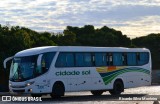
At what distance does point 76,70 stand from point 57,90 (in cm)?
223

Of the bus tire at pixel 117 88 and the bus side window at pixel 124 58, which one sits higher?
the bus side window at pixel 124 58

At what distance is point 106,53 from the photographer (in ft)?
96.5

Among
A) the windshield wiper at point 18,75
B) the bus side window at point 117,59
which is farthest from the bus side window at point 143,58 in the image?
the windshield wiper at point 18,75

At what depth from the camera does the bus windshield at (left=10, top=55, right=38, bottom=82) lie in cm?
2484

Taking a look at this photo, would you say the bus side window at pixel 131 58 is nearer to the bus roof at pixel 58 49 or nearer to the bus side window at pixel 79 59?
the bus roof at pixel 58 49

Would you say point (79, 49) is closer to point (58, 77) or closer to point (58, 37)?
point (58, 77)

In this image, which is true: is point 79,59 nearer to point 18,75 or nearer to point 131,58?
point 18,75

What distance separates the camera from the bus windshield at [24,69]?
24.8 meters

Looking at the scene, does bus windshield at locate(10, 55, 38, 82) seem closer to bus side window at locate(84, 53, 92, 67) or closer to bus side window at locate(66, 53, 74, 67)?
bus side window at locate(66, 53, 74, 67)

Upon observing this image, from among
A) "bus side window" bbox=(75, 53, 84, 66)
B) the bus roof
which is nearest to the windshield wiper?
the bus roof

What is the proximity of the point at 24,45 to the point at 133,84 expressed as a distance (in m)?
20.3

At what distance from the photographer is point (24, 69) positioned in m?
25.1

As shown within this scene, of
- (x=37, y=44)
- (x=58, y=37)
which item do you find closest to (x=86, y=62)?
(x=37, y=44)

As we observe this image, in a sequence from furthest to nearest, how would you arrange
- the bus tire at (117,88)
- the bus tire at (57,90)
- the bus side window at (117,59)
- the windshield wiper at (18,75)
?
1. the bus side window at (117,59)
2. the bus tire at (117,88)
3. the bus tire at (57,90)
4. the windshield wiper at (18,75)
